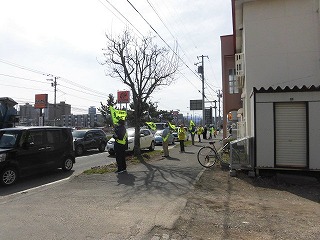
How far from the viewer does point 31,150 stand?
33.6 feet

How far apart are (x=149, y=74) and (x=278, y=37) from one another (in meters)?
6.52

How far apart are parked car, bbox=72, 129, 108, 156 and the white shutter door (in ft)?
41.7

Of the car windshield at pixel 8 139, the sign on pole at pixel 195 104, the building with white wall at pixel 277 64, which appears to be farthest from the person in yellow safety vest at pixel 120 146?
the sign on pole at pixel 195 104

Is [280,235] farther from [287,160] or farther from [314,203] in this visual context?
[287,160]

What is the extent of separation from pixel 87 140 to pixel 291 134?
1359 centimetres

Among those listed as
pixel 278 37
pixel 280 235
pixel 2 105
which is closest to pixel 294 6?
pixel 278 37

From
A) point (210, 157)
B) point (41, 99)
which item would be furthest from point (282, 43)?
point (41, 99)

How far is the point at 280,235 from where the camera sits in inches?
203

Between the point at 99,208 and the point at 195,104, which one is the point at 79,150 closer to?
the point at 99,208

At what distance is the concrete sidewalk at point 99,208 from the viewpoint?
17.5ft

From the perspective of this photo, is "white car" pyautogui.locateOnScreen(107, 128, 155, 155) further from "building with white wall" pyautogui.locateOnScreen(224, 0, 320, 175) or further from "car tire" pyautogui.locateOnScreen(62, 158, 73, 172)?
"building with white wall" pyautogui.locateOnScreen(224, 0, 320, 175)

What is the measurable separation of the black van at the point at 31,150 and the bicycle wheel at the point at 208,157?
512 cm

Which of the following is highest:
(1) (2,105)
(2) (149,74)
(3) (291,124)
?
(2) (149,74)

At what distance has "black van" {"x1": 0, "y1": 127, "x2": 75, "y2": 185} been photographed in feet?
31.1
